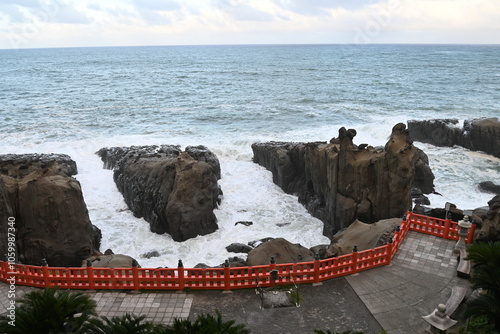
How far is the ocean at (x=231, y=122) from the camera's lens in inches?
1210

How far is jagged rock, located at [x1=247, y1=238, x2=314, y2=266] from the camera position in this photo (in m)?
20.3

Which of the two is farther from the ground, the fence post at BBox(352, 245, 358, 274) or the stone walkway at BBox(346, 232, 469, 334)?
the fence post at BBox(352, 245, 358, 274)

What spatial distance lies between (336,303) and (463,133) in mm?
42972

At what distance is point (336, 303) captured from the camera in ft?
50.2

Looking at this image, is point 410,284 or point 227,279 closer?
point 227,279

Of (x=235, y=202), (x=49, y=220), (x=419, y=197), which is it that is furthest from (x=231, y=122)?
(x=49, y=220)

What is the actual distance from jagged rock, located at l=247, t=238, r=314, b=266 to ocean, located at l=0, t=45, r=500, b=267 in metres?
5.58

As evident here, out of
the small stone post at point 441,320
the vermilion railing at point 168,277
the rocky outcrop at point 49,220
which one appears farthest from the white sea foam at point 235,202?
the small stone post at point 441,320

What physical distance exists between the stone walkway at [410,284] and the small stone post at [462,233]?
0.37 m

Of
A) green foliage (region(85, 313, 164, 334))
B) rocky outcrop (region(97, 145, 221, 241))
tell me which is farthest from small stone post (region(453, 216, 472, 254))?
rocky outcrop (region(97, 145, 221, 241))

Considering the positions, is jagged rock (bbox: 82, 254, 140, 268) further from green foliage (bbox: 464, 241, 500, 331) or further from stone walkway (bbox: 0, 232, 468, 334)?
green foliage (bbox: 464, 241, 500, 331)

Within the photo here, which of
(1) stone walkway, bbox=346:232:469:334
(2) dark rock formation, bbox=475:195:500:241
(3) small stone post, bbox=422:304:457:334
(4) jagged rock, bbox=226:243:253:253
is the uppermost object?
(2) dark rock formation, bbox=475:195:500:241

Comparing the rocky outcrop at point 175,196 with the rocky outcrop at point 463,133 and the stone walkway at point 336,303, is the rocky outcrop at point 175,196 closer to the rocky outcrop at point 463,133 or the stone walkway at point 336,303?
the stone walkway at point 336,303

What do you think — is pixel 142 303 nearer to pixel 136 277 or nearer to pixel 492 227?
pixel 136 277
